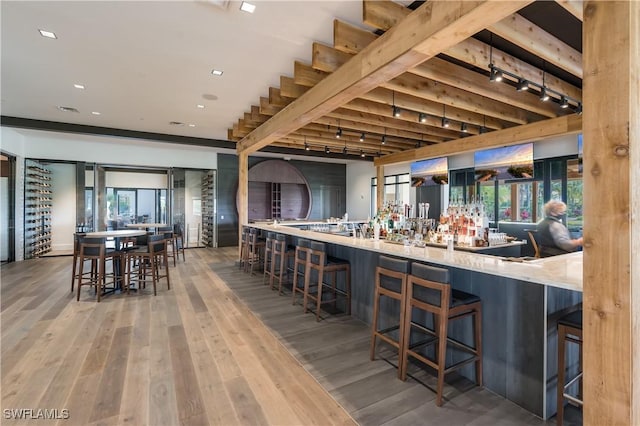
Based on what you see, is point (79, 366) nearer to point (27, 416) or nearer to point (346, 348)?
point (27, 416)

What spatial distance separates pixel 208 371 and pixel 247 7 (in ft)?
10.6

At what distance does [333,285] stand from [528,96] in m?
4.50

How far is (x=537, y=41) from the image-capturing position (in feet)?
9.96

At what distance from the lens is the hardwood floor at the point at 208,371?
1.96 meters

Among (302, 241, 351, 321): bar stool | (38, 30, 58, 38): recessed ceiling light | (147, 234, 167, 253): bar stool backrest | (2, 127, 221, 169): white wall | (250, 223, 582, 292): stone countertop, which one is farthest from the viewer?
(2, 127, 221, 169): white wall

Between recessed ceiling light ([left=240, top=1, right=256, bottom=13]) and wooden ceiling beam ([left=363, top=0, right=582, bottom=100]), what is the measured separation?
3.33 feet

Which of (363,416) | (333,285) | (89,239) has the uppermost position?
(89,239)

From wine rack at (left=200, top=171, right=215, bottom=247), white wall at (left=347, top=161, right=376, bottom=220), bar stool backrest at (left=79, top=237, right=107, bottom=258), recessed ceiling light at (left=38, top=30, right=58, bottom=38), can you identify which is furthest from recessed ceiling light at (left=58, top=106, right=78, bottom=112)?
white wall at (left=347, top=161, right=376, bottom=220)

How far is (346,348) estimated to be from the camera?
112 inches

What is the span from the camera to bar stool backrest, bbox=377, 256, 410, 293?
242 cm

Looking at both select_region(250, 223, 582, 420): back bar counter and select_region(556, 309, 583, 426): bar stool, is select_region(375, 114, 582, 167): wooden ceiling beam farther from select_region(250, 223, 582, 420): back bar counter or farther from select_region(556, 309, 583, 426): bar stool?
select_region(556, 309, 583, 426): bar stool

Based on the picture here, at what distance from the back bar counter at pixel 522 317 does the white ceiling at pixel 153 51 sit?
8.40ft

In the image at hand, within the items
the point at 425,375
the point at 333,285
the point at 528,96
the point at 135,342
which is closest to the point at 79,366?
the point at 135,342

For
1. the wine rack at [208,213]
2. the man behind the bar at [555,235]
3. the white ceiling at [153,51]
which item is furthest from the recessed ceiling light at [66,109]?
the man behind the bar at [555,235]
